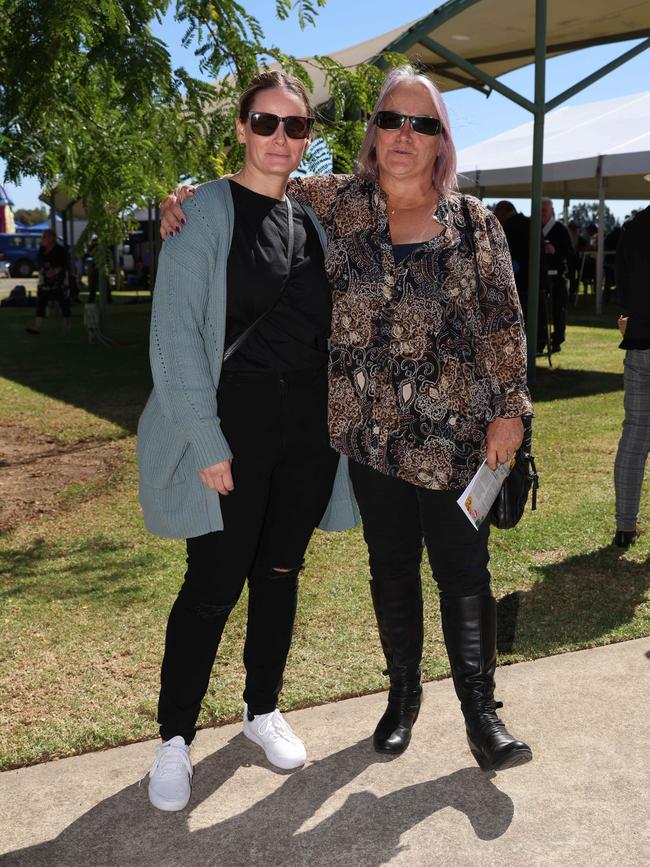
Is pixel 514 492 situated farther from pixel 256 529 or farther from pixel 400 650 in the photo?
pixel 256 529

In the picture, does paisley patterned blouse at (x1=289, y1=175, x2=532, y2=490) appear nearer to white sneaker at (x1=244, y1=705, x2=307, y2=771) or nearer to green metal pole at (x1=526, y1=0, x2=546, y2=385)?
white sneaker at (x1=244, y1=705, x2=307, y2=771)

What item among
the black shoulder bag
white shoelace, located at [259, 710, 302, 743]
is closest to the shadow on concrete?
white shoelace, located at [259, 710, 302, 743]

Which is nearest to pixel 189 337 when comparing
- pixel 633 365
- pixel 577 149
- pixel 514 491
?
pixel 514 491

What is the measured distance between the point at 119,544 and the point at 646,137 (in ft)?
51.0

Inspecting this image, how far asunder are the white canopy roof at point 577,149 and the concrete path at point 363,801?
484 inches

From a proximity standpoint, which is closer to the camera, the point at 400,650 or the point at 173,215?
the point at 173,215

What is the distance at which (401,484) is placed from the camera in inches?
116

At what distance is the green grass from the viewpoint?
3475 mm

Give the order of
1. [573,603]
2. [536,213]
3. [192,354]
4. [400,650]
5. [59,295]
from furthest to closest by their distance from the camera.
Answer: [59,295], [536,213], [573,603], [400,650], [192,354]

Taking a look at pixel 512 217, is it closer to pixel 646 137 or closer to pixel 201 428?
pixel 646 137

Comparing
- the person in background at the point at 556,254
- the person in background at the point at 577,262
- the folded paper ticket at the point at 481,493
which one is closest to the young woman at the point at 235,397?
the folded paper ticket at the point at 481,493

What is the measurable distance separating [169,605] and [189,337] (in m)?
2.16

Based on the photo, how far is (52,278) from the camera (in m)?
18.5

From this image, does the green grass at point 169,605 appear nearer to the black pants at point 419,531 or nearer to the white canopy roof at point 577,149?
the black pants at point 419,531
